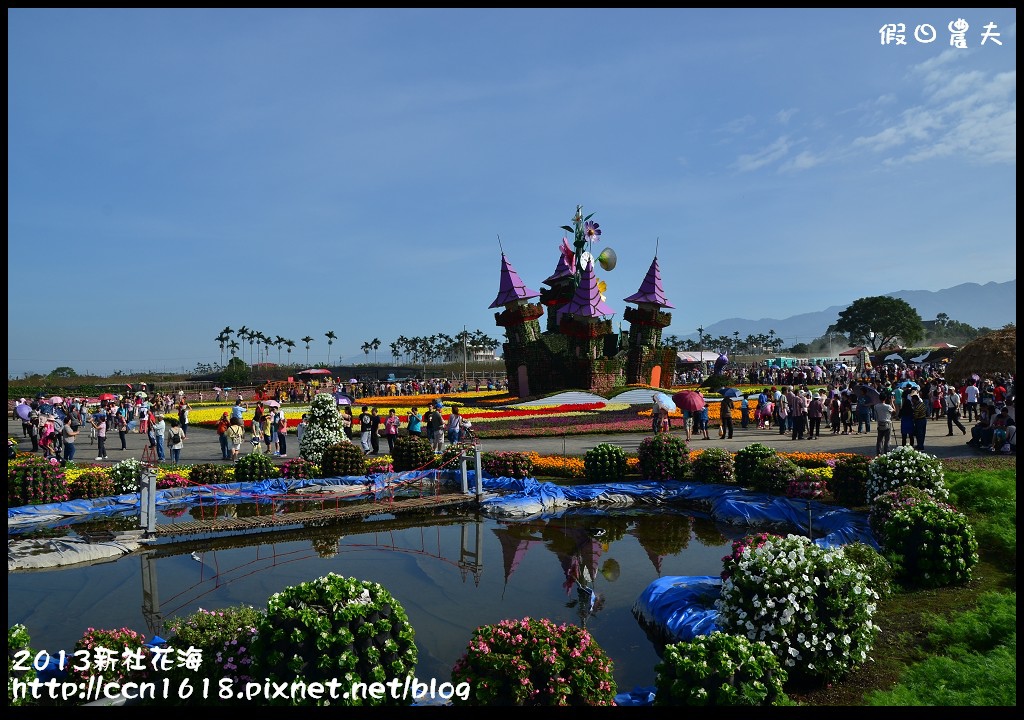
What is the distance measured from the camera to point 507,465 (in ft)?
56.6

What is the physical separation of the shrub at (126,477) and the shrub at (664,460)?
12.0 meters

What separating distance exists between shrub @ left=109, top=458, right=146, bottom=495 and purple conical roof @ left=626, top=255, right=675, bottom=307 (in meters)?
30.9

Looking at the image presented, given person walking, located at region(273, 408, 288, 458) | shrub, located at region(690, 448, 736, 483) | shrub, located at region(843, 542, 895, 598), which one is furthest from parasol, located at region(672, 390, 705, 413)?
shrub, located at region(843, 542, 895, 598)

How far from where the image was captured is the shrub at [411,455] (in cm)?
1830

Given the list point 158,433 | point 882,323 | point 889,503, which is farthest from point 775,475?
point 882,323

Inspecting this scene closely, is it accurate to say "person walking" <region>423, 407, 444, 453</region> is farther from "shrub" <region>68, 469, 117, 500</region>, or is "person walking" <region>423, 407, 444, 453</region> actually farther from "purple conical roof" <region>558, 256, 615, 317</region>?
"purple conical roof" <region>558, 256, 615, 317</region>

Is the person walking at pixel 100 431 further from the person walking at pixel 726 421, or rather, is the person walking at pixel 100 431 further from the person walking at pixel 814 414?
the person walking at pixel 814 414

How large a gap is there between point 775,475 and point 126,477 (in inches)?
586

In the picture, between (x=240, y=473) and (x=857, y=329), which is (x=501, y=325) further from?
(x=857, y=329)

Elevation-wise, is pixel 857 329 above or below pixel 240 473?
above

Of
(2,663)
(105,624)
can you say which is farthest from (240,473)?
(2,663)

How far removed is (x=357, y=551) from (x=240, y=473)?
6.11 m

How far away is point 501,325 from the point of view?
4319 centimetres

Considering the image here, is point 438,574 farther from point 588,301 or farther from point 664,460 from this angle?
point 588,301
